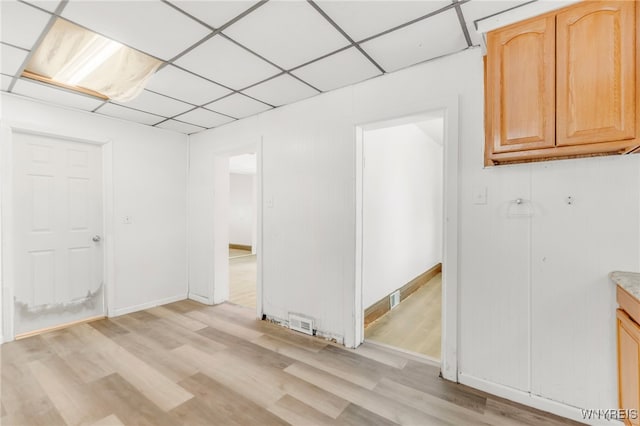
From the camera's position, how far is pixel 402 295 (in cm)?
413

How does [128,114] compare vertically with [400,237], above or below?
above

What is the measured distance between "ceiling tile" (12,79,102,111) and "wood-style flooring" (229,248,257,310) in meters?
3.05

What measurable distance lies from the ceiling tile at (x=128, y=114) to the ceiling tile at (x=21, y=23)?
1.23m

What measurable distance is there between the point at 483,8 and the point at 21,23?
113 inches

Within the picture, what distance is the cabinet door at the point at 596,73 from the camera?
56.4 inches

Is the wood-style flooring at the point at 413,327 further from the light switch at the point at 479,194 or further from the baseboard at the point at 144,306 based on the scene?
the baseboard at the point at 144,306

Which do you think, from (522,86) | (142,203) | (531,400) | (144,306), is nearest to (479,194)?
(522,86)

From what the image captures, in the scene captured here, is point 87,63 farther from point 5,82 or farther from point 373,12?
point 373,12

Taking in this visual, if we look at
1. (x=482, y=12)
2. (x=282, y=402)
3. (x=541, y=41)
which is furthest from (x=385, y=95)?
(x=282, y=402)

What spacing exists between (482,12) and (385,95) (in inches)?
36.1

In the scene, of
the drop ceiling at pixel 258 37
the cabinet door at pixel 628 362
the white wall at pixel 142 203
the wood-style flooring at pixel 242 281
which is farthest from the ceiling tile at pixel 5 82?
the cabinet door at pixel 628 362

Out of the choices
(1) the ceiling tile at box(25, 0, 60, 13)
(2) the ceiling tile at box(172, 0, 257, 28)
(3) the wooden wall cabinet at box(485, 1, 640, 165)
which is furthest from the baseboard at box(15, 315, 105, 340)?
(3) the wooden wall cabinet at box(485, 1, 640, 165)

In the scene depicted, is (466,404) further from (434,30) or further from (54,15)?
(54,15)

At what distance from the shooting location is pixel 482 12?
1.71 m
